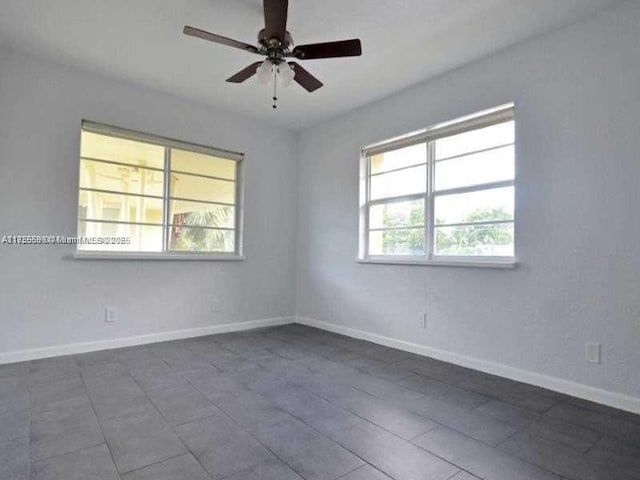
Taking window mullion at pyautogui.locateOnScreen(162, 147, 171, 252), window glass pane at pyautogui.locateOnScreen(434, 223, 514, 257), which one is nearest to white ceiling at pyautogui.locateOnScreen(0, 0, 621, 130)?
window mullion at pyautogui.locateOnScreen(162, 147, 171, 252)

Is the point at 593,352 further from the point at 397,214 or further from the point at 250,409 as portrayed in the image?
the point at 250,409

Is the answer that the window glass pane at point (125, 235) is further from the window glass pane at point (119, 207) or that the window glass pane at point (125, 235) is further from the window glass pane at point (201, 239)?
the window glass pane at point (201, 239)

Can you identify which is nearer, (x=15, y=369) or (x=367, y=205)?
(x=15, y=369)

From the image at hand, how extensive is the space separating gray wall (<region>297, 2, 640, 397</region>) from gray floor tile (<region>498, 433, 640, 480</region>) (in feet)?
2.87

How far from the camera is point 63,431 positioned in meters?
1.93

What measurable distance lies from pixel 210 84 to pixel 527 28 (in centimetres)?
276

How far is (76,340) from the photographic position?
3.36 metres

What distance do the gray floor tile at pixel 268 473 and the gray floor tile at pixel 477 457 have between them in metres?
0.68

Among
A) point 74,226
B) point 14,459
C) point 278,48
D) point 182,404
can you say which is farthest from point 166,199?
point 14,459

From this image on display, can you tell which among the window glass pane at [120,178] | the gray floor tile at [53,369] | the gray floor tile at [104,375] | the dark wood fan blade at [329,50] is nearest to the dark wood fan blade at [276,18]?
the dark wood fan blade at [329,50]

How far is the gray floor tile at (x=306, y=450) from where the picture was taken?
5.33 feet

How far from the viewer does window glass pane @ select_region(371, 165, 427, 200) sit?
363 cm

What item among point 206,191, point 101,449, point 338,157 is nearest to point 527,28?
point 338,157

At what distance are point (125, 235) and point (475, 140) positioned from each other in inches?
137
